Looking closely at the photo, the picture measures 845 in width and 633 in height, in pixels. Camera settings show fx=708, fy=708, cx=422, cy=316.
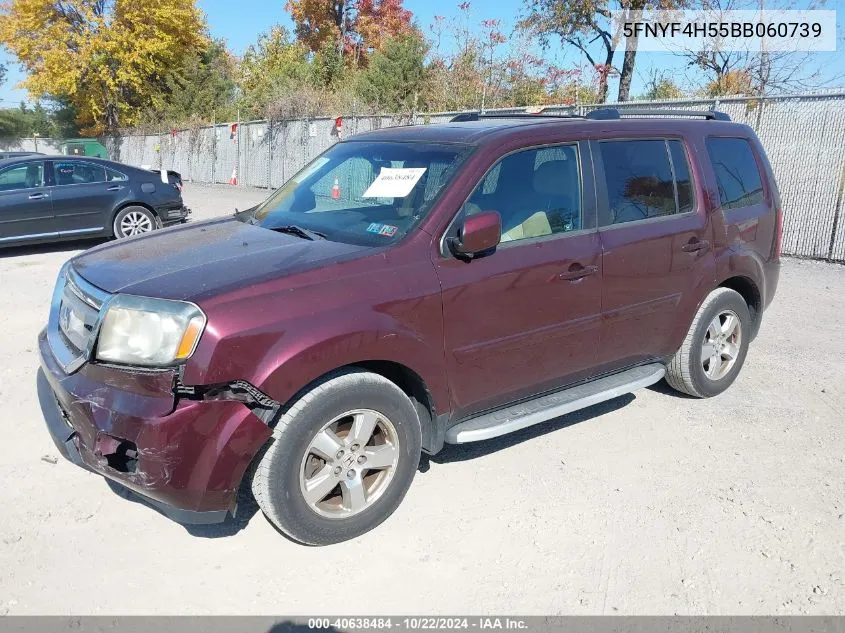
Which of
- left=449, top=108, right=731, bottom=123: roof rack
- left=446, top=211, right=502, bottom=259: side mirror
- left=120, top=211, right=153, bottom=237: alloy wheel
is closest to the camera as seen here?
left=446, top=211, right=502, bottom=259: side mirror

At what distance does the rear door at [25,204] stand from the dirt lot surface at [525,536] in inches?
264

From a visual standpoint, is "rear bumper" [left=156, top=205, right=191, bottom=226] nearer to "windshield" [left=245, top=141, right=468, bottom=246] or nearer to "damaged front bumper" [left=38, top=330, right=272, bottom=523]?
"windshield" [left=245, top=141, right=468, bottom=246]

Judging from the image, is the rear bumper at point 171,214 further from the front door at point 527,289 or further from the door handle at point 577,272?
the door handle at point 577,272

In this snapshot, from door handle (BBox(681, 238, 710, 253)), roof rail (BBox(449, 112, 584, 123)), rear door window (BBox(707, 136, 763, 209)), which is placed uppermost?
roof rail (BBox(449, 112, 584, 123))

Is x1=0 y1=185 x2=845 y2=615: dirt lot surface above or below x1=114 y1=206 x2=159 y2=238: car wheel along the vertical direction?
below

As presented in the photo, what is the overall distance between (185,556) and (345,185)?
2217 millimetres

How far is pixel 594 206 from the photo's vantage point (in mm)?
4145

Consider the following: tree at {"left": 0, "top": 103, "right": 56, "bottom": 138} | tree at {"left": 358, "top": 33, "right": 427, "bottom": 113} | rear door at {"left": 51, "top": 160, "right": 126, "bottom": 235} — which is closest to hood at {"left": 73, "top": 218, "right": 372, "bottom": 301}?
rear door at {"left": 51, "top": 160, "right": 126, "bottom": 235}

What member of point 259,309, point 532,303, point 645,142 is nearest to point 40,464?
point 259,309

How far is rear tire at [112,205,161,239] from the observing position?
37.3 feet

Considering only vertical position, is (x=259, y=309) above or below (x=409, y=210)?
below

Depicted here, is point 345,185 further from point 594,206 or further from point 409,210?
point 594,206

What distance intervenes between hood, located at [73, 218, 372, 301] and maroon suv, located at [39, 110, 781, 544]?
17 millimetres
